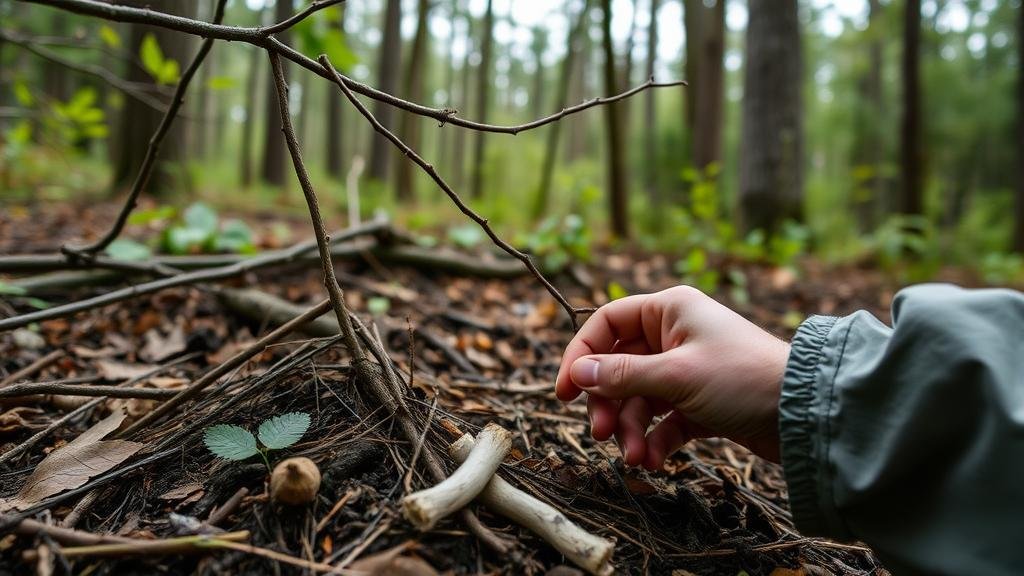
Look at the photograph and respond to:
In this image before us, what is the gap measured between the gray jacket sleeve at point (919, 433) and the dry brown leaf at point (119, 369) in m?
1.88

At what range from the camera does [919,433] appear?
93 cm

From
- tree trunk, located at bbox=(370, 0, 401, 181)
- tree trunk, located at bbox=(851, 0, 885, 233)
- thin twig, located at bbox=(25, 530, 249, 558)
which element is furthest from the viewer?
tree trunk, located at bbox=(851, 0, 885, 233)

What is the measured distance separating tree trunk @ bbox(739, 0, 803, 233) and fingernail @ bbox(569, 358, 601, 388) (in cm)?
480

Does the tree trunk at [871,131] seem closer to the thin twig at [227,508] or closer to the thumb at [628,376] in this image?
the thumb at [628,376]

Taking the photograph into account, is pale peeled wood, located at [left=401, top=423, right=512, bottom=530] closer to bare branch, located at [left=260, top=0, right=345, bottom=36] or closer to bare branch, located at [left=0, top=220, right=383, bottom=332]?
bare branch, located at [left=260, top=0, right=345, bottom=36]

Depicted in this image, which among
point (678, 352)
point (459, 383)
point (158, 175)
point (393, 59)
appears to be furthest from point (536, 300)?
point (393, 59)

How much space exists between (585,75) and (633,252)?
67.3 ft

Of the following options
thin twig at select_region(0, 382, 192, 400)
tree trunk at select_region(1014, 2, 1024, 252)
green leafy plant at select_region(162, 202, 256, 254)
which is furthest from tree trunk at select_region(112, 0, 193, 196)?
tree trunk at select_region(1014, 2, 1024, 252)

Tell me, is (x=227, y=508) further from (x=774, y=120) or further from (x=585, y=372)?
(x=774, y=120)

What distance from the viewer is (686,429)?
1447mm

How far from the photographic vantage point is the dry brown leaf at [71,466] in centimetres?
118

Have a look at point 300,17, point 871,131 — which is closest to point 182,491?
point 300,17

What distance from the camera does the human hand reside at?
1154 millimetres

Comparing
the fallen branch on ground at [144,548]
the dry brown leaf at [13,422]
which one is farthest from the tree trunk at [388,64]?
the fallen branch on ground at [144,548]
